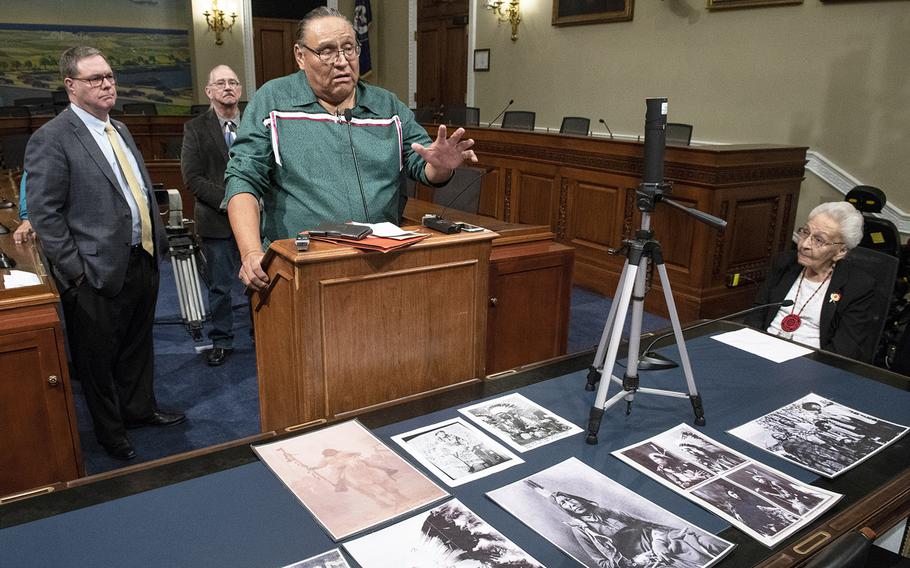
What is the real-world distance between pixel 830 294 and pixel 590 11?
547 centimetres

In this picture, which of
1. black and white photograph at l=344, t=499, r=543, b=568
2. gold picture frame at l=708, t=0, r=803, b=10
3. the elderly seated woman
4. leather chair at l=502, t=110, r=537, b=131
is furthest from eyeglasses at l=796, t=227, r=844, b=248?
leather chair at l=502, t=110, r=537, b=131

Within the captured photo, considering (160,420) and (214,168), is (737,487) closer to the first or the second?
(160,420)

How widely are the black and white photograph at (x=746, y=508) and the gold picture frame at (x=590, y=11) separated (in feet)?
20.8

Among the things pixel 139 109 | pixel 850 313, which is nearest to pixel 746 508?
pixel 850 313

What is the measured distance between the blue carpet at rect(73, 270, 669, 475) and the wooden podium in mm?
1189

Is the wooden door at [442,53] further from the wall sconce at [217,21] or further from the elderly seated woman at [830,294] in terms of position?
the elderly seated woman at [830,294]

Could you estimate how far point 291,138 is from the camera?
183 cm

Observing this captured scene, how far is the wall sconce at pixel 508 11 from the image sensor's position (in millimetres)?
8000

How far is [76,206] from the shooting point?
2449 millimetres

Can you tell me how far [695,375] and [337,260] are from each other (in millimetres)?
1023

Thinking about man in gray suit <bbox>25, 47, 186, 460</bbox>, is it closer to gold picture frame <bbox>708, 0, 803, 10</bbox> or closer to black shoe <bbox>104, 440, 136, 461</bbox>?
black shoe <bbox>104, 440, 136, 461</bbox>

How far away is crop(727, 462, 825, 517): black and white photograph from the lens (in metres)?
1.26

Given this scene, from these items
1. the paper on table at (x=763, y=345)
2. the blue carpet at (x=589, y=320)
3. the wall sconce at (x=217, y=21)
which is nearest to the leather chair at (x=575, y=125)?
the blue carpet at (x=589, y=320)

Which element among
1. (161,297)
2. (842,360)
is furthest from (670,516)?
(161,297)
